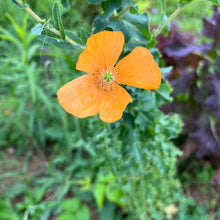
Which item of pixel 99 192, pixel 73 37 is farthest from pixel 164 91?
pixel 99 192

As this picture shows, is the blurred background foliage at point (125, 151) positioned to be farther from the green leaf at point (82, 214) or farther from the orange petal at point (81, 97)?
the orange petal at point (81, 97)

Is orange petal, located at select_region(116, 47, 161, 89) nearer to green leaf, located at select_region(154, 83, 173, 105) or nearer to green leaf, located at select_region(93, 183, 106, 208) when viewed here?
green leaf, located at select_region(154, 83, 173, 105)

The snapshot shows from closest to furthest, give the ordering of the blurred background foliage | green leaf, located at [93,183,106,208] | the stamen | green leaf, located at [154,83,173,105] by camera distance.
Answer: the stamen, green leaf, located at [154,83,173,105], the blurred background foliage, green leaf, located at [93,183,106,208]

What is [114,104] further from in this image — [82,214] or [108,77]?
[82,214]

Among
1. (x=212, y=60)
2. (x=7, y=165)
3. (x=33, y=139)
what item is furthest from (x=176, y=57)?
(x=7, y=165)

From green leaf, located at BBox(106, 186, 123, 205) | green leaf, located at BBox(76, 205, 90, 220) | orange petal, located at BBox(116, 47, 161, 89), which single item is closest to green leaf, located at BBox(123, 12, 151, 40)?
orange petal, located at BBox(116, 47, 161, 89)

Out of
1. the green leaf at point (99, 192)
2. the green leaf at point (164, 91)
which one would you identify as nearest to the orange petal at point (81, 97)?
the green leaf at point (164, 91)
